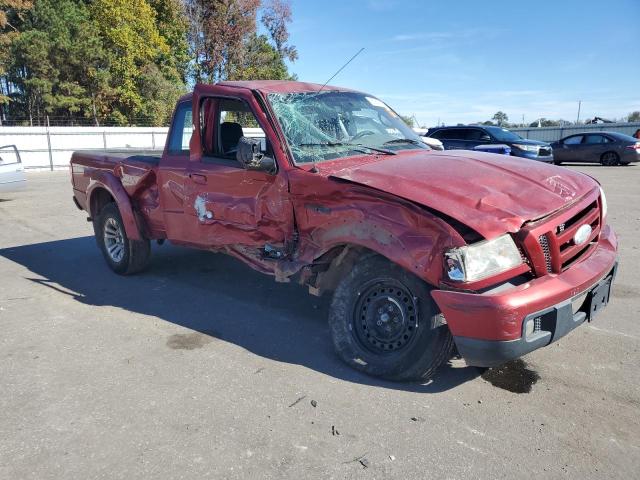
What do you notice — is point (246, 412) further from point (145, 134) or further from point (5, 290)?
point (145, 134)

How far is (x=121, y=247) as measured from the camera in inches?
244

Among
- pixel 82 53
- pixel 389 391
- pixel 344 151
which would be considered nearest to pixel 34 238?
pixel 344 151

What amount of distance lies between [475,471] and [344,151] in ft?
8.19

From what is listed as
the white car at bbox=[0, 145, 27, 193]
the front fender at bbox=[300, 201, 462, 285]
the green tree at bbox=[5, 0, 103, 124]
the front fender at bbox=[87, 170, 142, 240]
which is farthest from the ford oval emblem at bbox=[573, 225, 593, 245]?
the green tree at bbox=[5, 0, 103, 124]

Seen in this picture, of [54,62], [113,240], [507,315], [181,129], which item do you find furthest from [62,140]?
[507,315]

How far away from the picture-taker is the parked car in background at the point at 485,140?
15.6m

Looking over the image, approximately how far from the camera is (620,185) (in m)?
14.0

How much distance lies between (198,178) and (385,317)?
7.43 feet

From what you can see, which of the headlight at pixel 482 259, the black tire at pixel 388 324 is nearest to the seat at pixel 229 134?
the black tire at pixel 388 324

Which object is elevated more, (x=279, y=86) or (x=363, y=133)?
(x=279, y=86)

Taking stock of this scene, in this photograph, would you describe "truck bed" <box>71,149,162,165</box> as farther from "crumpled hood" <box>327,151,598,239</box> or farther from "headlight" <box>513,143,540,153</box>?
"headlight" <box>513,143,540,153</box>

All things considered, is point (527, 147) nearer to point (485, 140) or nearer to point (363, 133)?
point (485, 140)

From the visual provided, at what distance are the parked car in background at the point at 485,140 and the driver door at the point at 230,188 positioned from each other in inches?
472

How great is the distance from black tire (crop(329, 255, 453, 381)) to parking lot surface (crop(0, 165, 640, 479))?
0.15 metres
